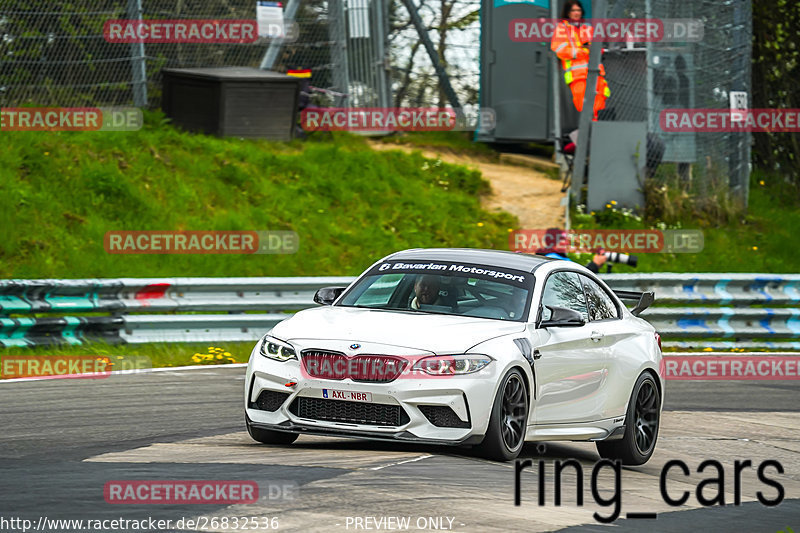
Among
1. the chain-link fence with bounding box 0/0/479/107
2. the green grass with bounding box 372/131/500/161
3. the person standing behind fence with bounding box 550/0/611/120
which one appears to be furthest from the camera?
the green grass with bounding box 372/131/500/161

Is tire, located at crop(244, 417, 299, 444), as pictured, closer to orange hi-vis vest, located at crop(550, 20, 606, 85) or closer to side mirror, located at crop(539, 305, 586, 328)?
side mirror, located at crop(539, 305, 586, 328)

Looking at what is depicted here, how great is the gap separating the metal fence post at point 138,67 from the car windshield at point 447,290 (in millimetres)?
12021

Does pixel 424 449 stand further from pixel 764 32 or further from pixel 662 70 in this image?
pixel 764 32

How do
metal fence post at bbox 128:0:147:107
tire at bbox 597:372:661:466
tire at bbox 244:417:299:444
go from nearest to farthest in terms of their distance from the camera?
tire at bbox 244:417:299:444 < tire at bbox 597:372:661:466 < metal fence post at bbox 128:0:147:107

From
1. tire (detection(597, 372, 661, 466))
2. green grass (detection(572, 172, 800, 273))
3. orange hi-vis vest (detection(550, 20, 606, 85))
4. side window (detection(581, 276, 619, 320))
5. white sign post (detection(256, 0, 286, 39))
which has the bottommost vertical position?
green grass (detection(572, 172, 800, 273))

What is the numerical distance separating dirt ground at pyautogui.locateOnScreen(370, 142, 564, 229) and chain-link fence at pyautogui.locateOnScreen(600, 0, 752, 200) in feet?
5.33

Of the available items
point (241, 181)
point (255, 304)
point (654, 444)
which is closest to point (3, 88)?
point (241, 181)

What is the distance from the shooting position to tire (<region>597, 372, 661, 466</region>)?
9.81m

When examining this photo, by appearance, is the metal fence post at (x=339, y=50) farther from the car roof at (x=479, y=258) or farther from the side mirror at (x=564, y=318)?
the side mirror at (x=564, y=318)

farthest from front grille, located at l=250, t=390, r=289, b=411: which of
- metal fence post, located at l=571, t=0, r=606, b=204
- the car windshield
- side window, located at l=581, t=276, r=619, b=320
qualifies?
metal fence post, located at l=571, t=0, r=606, b=204

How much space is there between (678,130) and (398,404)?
15.4 m

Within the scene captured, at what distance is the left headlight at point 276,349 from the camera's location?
848cm

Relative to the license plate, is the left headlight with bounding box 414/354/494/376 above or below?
above

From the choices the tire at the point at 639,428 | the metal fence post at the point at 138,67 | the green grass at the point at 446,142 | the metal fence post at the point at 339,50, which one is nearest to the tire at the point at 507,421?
the tire at the point at 639,428
